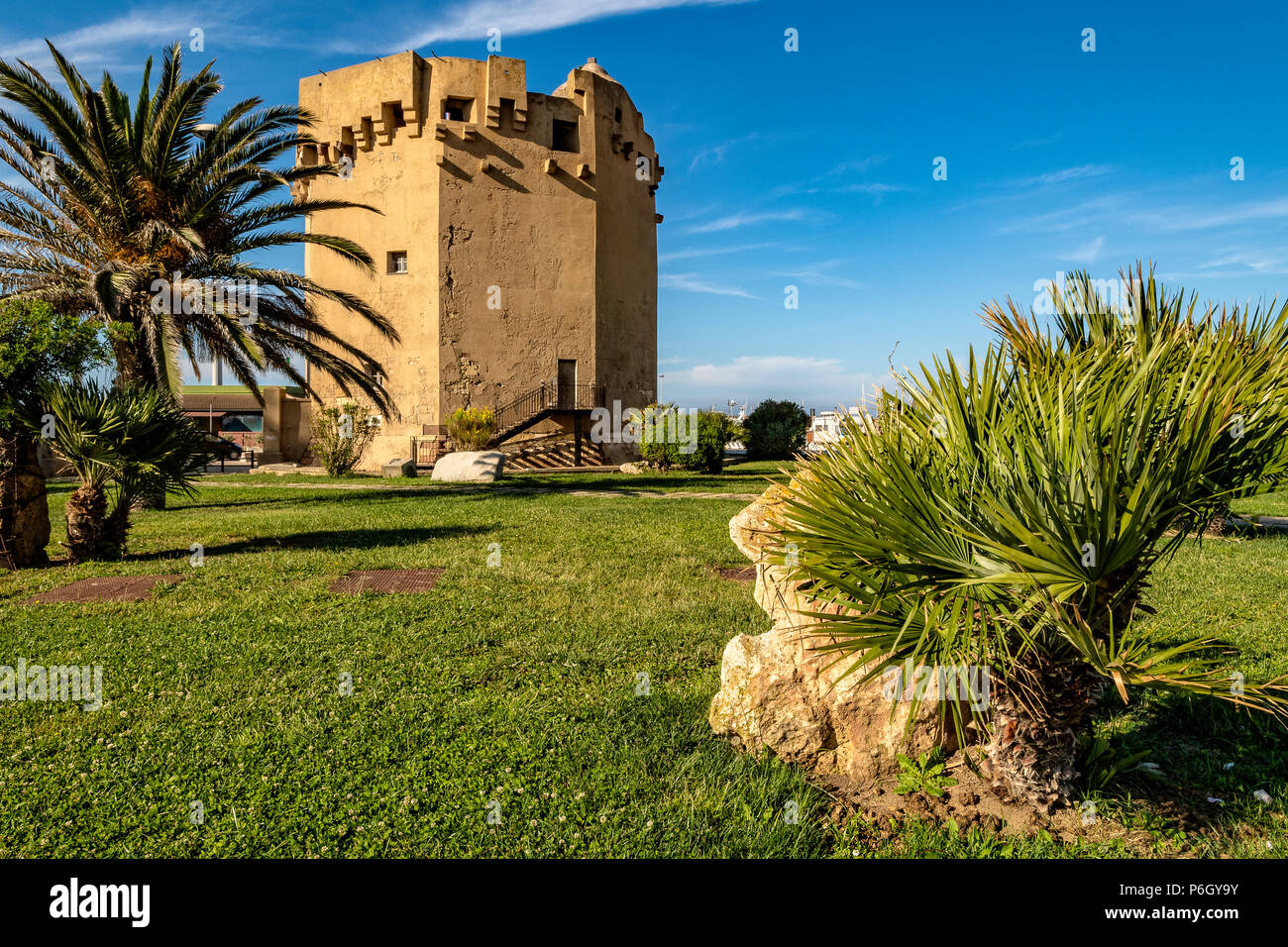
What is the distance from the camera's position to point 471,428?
22609mm

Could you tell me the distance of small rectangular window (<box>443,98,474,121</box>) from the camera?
24.1m

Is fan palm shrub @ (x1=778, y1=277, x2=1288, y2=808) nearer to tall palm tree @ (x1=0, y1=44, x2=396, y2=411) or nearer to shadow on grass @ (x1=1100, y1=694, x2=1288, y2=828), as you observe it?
shadow on grass @ (x1=1100, y1=694, x2=1288, y2=828)

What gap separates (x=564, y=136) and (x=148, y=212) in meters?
15.5

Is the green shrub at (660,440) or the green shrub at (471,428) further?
the green shrub at (471,428)

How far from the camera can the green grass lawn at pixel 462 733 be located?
287cm

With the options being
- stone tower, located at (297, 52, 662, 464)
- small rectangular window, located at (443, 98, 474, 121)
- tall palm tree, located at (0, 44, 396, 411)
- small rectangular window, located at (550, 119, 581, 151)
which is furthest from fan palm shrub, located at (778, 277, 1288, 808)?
small rectangular window, located at (550, 119, 581, 151)

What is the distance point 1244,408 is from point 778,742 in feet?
7.07

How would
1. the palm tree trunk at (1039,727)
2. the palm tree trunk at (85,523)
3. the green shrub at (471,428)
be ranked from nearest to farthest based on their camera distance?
A: the palm tree trunk at (1039,727)
the palm tree trunk at (85,523)
the green shrub at (471,428)

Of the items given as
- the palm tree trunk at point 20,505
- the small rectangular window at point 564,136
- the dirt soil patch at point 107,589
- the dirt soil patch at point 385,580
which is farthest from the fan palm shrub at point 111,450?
the small rectangular window at point 564,136

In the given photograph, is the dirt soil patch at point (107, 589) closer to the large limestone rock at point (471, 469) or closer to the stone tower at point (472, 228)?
the large limestone rock at point (471, 469)

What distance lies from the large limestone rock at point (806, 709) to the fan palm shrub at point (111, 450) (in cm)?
719

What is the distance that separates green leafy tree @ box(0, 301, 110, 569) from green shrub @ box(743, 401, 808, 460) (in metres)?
19.9

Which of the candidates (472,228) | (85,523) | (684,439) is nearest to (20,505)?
(85,523)

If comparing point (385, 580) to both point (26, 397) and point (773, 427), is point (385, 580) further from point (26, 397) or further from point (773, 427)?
point (773, 427)
